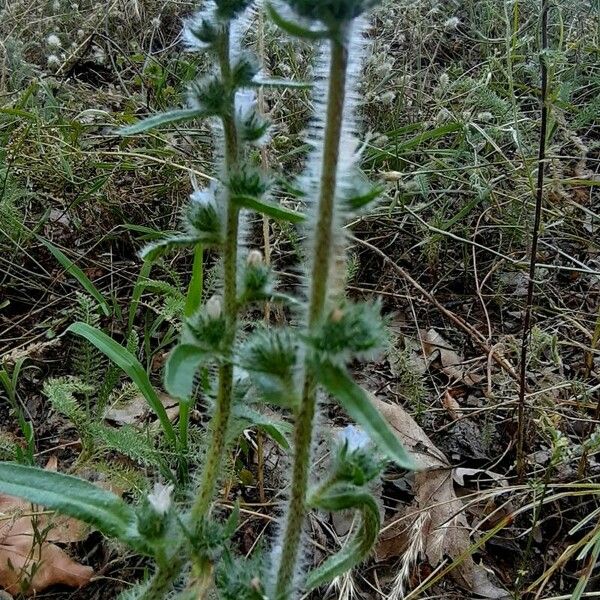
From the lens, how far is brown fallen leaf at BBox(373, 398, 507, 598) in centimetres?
207

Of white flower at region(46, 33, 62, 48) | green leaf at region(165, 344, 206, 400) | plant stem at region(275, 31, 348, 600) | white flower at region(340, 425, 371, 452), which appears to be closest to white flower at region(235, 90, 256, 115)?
plant stem at region(275, 31, 348, 600)

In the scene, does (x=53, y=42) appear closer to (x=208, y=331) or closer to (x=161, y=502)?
(x=208, y=331)

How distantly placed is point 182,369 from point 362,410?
1.13 feet

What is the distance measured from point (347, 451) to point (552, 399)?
1.31m

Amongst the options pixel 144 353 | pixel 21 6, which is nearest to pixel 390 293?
pixel 144 353

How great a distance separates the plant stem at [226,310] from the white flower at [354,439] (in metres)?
0.24

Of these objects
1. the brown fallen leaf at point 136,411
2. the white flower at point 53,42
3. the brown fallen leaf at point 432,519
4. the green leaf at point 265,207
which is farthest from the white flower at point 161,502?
the white flower at point 53,42

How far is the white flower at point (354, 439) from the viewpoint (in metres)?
1.41

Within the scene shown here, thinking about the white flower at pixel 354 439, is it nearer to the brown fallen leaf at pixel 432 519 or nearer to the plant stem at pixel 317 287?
the plant stem at pixel 317 287

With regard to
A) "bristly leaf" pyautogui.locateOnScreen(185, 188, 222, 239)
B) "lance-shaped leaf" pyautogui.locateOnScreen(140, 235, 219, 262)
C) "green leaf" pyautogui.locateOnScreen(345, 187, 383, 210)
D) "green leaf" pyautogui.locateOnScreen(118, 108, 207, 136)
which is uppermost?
"green leaf" pyautogui.locateOnScreen(118, 108, 207, 136)

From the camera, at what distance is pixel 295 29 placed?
112 centimetres

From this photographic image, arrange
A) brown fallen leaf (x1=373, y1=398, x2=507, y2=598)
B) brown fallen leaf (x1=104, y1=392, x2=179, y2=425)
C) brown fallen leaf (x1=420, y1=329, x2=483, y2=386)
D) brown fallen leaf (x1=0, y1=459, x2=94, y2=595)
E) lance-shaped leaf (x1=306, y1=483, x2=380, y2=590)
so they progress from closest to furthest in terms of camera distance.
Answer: lance-shaped leaf (x1=306, y1=483, x2=380, y2=590) < brown fallen leaf (x1=0, y1=459, x2=94, y2=595) < brown fallen leaf (x1=373, y1=398, x2=507, y2=598) < brown fallen leaf (x1=104, y1=392, x2=179, y2=425) < brown fallen leaf (x1=420, y1=329, x2=483, y2=386)

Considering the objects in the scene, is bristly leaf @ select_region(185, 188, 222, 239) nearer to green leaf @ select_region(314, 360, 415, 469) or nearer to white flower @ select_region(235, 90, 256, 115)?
white flower @ select_region(235, 90, 256, 115)

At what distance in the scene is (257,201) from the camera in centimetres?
139
